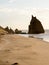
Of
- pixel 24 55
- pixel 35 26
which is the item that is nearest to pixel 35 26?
pixel 35 26

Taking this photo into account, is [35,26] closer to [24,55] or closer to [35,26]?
[35,26]

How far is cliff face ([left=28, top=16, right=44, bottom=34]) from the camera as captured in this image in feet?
306

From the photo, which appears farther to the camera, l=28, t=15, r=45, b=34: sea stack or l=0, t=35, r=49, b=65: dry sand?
l=28, t=15, r=45, b=34: sea stack

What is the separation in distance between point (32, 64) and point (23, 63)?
350 millimetres

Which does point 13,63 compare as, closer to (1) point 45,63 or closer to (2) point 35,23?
(1) point 45,63

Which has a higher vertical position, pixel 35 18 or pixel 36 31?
pixel 35 18

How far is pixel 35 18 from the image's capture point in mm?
91812

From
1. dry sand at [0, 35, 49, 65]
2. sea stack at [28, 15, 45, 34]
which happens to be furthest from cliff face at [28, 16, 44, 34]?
dry sand at [0, 35, 49, 65]

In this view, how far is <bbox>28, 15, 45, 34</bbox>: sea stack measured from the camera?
93188 millimetres

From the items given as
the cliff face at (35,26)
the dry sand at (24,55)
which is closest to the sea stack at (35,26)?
the cliff face at (35,26)

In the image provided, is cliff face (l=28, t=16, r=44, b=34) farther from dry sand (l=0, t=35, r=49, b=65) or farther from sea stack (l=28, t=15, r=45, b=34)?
dry sand (l=0, t=35, r=49, b=65)

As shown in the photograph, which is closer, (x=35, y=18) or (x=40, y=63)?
(x=40, y=63)

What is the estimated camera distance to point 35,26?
314 feet

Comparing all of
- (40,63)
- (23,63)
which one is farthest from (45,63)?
(23,63)
